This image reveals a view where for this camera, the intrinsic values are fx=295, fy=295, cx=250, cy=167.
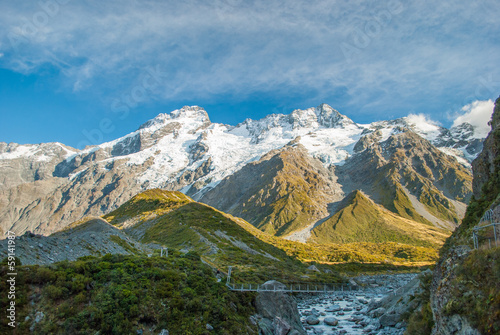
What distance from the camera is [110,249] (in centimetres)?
4153

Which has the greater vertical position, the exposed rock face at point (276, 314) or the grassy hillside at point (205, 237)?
the grassy hillside at point (205, 237)

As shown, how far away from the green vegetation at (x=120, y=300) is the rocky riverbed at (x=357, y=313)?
1637cm

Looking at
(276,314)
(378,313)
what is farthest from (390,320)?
(276,314)

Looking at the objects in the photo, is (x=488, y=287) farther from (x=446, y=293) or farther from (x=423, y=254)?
(x=423, y=254)

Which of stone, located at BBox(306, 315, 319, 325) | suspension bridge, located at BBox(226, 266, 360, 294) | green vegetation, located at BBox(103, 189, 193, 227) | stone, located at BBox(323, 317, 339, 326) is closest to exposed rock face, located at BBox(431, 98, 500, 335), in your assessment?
suspension bridge, located at BBox(226, 266, 360, 294)

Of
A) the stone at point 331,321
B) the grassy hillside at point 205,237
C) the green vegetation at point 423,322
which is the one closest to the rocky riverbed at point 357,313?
the stone at point 331,321

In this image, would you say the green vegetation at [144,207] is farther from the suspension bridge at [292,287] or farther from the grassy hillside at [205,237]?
the suspension bridge at [292,287]

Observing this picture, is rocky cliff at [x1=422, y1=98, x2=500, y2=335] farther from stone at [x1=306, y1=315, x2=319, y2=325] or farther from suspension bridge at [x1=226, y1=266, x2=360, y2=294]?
stone at [x1=306, y1=315, x2=319, y2=325]

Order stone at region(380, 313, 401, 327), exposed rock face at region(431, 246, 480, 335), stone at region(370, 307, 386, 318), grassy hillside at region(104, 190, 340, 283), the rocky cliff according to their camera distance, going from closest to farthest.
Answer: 1. the rocky cliff
2. exposed rock face at region(431, 246, 480, 335)
3. stone at region(380, 313, 401, 327)
4. stone at region(370, 307, 386, 318)
5. grassy hillside at region(104, 190, 340, 283)

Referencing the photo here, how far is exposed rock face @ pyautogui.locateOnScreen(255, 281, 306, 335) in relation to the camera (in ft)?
96.5

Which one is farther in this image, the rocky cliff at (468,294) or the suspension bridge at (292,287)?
the suspension bridge at (292,287)

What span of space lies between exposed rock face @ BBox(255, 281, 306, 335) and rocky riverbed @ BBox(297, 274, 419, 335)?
455 centimetres

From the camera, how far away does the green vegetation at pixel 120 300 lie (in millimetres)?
19641

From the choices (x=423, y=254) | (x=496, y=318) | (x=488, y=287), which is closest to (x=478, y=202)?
(x=488, y=287)
